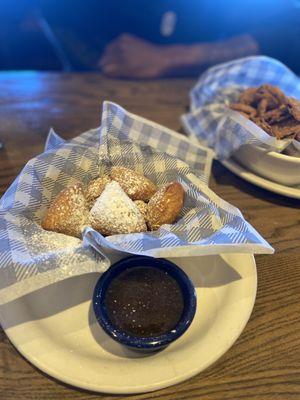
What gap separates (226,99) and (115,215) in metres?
0.70

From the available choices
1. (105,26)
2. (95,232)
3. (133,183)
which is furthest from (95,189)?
(105,26)

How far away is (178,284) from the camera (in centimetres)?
72

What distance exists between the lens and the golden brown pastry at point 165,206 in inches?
31.7

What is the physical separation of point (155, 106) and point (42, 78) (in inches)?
19.8

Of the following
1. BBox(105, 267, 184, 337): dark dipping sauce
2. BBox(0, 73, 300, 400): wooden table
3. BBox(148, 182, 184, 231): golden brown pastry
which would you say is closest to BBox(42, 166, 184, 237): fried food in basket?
BBox(148, 182, 184, 231): golden brown pastry

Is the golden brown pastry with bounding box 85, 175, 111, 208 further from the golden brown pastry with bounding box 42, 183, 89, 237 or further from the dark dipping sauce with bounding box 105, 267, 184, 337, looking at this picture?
the dark dipping sauce with bounding box 105, 267, 184, 337

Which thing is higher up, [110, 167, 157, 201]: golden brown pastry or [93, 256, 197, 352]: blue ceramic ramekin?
[110, 167, 157, 201]: golden brown pastry

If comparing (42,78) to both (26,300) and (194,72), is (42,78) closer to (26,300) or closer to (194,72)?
(194,72)

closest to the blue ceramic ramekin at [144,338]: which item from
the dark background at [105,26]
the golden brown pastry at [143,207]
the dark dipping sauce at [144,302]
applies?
the dark dipping sauce at [144,302]

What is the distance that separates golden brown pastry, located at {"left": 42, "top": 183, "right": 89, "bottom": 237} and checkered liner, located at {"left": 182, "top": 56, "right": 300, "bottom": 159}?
0.50 metres

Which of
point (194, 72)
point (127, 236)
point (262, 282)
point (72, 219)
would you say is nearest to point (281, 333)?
point (262, 282)

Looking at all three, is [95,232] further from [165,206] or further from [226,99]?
[226,99]

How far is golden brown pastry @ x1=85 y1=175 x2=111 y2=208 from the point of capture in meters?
0.87

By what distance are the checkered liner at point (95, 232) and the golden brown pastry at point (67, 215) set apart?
1.3 inches
